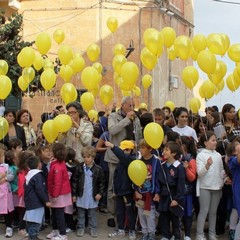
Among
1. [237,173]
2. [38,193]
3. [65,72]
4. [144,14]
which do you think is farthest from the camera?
[144,14]

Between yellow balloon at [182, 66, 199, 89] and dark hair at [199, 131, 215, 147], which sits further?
yellow balloon at [182, 66, 199, 89]

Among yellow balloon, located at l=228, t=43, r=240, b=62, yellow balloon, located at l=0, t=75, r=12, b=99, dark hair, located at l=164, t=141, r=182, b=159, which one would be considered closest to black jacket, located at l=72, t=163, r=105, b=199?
dark hair, located at l=164, t=141, r=182, b=159

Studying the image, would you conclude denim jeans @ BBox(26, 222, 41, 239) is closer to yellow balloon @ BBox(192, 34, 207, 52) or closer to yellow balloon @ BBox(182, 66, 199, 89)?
yellow balloon @ BBox(182, 66, 199, 89)

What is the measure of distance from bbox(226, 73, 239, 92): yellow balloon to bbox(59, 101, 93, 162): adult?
2576 mm

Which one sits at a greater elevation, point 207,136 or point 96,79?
point 96,79

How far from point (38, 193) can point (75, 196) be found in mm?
688

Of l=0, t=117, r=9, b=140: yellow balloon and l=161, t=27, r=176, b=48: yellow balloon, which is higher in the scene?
l=161, t=27, r=176, b=48: yellow balloon

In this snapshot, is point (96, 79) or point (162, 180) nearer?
point (162, 180)

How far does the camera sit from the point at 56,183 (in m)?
6.63

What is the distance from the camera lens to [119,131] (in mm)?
7133

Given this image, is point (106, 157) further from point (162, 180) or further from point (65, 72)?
point (65, 72)

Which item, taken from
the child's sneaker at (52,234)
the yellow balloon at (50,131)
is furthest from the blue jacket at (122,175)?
the yellow balloon at (50,131)

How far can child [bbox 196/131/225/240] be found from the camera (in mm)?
6465

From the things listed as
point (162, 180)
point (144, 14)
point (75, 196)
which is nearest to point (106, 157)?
point (75, 196)
